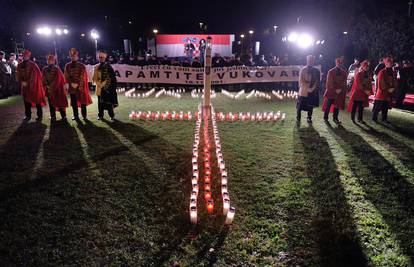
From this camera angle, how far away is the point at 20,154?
20.7 ft

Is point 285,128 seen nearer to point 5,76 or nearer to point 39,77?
point 39,77

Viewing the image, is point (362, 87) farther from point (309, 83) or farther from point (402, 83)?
point (402, 83)

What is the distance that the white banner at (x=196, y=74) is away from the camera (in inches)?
628

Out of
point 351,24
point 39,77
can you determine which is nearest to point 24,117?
point 39,77

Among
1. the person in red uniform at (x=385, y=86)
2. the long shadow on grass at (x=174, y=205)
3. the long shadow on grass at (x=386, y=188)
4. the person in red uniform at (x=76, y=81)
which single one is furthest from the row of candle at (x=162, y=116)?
the person in red uniform at (x=385, y=86)

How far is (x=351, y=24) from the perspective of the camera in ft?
80.6

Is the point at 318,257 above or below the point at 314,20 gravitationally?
below

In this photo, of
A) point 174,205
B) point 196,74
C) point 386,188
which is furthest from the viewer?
point 196,74

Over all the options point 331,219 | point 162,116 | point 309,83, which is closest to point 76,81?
point 162,116

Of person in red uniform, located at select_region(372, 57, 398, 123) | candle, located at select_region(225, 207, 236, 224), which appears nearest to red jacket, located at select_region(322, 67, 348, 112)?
person in red uniform, located at select_region(372, 57, 398, 123)

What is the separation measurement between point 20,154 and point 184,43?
24.4 m

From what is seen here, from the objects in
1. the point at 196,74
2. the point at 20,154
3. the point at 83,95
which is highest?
the point at 196,74

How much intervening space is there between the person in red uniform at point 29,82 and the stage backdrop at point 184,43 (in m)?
19.5

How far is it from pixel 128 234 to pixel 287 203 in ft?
7.07
